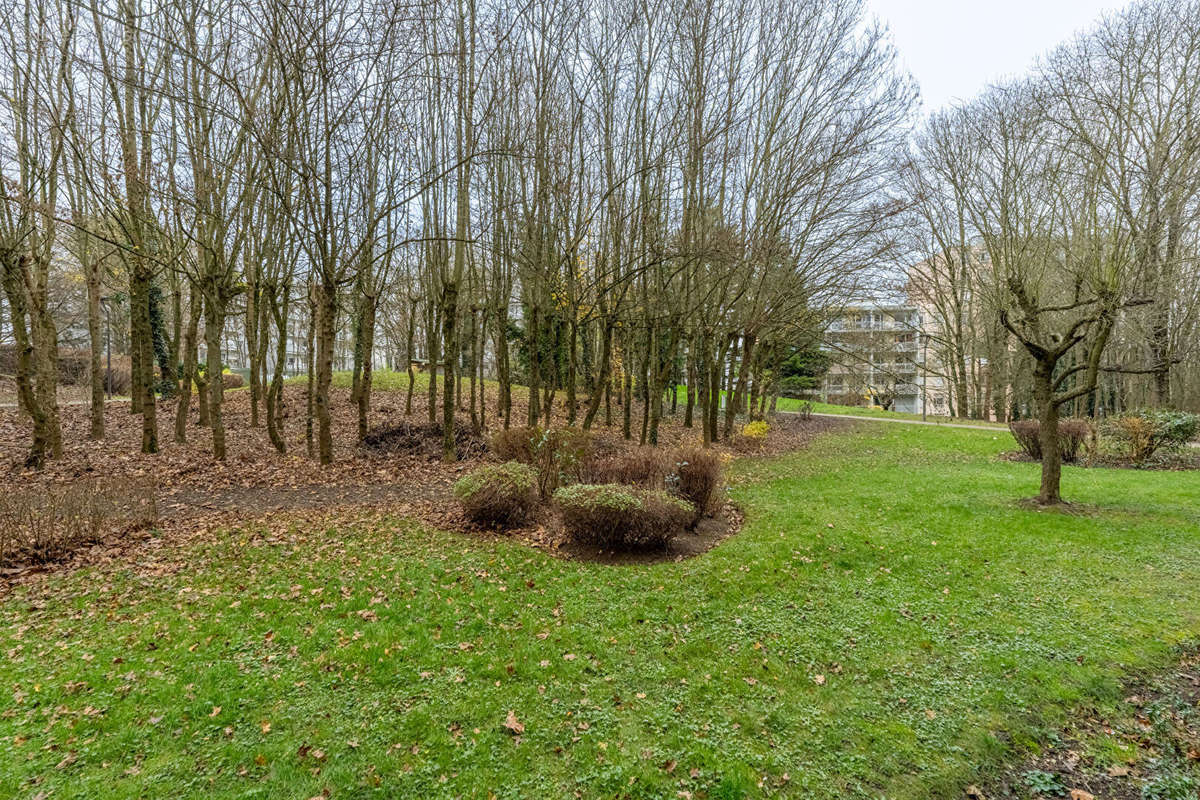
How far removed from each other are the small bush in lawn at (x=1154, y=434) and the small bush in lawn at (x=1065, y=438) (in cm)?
72

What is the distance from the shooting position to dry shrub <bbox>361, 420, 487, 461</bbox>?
11.6 meters

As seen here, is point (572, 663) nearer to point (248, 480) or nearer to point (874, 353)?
point (248, 480)

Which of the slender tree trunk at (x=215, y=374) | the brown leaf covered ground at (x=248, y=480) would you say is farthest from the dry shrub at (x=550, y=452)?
the slender tree trunk at (x=215, y=374)

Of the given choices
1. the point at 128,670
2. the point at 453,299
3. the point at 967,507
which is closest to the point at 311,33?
the point at 453,299

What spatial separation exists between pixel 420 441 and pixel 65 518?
6.50 meters

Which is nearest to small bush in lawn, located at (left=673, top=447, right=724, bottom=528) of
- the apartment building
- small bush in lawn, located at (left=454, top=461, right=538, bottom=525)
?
small bush in lawn, located at (left=454, top=461, right=538, bottom=525)

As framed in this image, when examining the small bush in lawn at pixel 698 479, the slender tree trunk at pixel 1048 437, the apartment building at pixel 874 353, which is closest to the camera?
the small bush in lawn at pixel 698 479

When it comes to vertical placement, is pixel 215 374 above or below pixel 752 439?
above

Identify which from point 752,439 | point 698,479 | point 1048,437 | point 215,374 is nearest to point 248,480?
point 215,374

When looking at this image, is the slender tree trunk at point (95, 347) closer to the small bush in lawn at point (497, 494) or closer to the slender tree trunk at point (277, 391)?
the slender tree trunk at point (277, 391)

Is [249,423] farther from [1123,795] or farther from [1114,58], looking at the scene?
[1114,58]

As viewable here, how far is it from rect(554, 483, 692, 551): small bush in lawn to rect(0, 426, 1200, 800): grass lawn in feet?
1.88

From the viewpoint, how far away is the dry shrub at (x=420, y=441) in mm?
11570

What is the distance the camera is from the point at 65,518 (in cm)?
573
